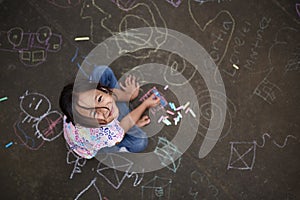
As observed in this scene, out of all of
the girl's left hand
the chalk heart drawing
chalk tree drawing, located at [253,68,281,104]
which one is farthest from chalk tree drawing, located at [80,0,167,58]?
chalk tree drawing, located at [253,68,281,104]

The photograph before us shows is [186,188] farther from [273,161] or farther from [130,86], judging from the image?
[130,86]

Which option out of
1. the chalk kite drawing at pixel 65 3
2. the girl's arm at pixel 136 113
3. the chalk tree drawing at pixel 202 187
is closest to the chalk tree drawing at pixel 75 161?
the girl's arm at pixel 136 113

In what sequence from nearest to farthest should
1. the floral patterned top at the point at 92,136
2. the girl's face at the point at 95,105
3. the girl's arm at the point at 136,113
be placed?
the girl's face at the point at 95,105
the floral patterned top at the point at 92,136
the girl's arm at the point at 136,113

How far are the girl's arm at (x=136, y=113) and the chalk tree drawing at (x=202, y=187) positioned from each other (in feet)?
1.28

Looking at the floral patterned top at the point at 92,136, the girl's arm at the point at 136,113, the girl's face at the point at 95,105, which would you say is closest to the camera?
the girl's face at the point at 95,105

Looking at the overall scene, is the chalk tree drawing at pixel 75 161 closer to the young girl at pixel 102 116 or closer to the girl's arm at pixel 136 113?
the young girl at pixel 102 116

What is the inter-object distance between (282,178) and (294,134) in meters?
0.23

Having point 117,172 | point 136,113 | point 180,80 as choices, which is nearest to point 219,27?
point 180,80

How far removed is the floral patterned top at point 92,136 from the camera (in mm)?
1479

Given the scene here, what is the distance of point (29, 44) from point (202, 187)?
110 cm

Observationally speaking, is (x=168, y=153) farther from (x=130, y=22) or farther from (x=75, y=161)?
(x=130, y=22)

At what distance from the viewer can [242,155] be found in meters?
1.75

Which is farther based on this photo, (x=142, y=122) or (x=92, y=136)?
(x=142, y=122)

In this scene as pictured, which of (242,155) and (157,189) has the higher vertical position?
(242,155)
